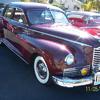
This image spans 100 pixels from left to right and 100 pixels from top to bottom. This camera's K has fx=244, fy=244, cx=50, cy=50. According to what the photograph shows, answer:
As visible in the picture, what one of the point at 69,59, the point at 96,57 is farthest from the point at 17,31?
the point at 96,57

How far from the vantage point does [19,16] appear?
670 centimetres

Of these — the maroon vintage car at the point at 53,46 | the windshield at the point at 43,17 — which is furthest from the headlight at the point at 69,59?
the windshield at the point at 43,17

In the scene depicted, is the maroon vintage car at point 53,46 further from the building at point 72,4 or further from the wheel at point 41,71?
the building at point 72,4

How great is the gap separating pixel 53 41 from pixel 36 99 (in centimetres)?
140

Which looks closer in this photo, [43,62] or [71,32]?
[43,62]

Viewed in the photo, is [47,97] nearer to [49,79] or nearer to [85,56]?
Result: [49,79]

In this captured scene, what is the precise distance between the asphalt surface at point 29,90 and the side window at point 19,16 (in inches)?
52.0

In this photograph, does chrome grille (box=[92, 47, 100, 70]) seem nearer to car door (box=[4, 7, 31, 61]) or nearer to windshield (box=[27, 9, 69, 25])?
car door (box=[4, 7, 31, 61])

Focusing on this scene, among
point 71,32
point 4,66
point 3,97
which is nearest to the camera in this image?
point 3,97

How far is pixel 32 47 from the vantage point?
5.49 metres

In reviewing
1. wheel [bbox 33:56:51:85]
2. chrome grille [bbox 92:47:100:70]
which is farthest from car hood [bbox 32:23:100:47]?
wheel [bbox 33:56:51:85]

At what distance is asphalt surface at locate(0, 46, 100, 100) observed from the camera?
4.89m

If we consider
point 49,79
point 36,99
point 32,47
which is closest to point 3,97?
point 36,99

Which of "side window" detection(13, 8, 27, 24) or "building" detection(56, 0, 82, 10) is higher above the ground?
"side window" detection(13, 8, 27, 24)
